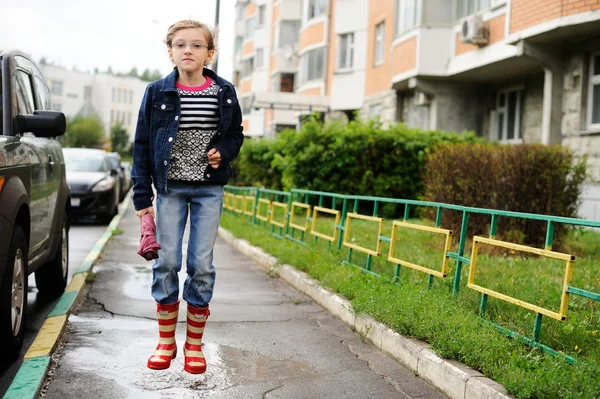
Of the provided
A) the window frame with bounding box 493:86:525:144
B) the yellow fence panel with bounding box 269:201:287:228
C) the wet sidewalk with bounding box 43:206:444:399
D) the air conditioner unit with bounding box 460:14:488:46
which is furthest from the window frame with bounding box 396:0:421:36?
the wet sidewalk with bounding box 43:206:444:399

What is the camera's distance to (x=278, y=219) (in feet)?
44.3

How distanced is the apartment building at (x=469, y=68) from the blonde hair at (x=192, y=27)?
34.7 feet

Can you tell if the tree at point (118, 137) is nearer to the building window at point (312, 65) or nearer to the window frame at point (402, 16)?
the building window at point (312, 65)

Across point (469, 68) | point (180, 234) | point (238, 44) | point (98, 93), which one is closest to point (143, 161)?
point (180, 234)

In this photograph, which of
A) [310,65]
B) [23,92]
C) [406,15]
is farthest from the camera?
[310,65]

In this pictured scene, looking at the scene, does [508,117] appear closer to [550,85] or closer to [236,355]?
[550,85]

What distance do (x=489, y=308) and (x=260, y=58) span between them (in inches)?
1978

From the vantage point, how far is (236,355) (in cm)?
553

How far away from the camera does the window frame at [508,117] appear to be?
754 inches

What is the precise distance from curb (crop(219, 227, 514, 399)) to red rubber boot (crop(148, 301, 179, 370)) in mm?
1589

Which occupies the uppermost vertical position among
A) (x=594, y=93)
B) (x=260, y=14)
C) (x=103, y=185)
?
(x=260, y=14)

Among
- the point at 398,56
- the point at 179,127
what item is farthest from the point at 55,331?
the point at 398,56

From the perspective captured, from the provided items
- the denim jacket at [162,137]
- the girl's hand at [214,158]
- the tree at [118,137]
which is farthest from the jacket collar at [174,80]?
the tree at [118,137]

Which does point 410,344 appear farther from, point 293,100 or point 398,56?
point 293,100
